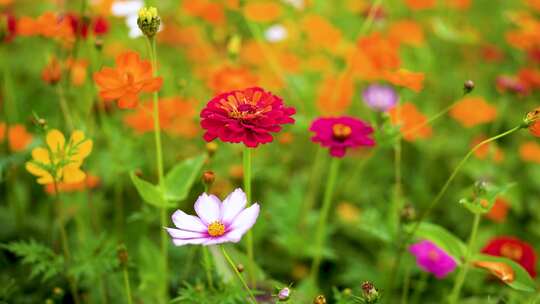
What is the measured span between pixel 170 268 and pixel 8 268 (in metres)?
0.39

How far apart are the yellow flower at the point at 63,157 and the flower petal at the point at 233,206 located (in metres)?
0.34

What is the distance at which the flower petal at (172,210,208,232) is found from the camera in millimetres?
873

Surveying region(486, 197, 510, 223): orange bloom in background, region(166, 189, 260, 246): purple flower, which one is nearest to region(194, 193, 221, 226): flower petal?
region(166, 189, 260, 246): purple flower

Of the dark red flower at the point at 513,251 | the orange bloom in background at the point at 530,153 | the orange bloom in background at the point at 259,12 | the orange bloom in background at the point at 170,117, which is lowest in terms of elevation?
the dark red flower at the point at 513,251

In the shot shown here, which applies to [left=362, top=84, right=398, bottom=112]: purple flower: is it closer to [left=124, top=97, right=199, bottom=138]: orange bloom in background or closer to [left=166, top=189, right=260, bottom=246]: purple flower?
[left=124, top=97, right=199, bottom=138]: orange bloom in background

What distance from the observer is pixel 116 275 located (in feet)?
4.42

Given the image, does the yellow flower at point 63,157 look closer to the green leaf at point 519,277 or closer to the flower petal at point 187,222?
the flower petal at point 187,222

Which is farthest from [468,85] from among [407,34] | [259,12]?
[407,34]

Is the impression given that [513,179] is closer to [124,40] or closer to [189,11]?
[189,11]

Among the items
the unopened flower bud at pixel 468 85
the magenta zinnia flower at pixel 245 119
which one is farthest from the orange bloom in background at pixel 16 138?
the unopened flower bud at pixel 468 85

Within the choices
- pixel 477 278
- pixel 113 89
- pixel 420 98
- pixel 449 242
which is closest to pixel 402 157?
pixel 420 98

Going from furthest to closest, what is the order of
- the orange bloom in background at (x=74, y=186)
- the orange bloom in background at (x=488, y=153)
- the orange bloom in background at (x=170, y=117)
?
1. the orange bloom in background at (x=488, y=153)
2. the orange bloom in background at (x=170, y=117)
3. the orange bloom in background at (x=74, y=186)

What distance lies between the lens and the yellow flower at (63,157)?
3.52 ft

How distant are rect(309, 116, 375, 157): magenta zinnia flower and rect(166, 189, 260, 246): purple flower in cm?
28
